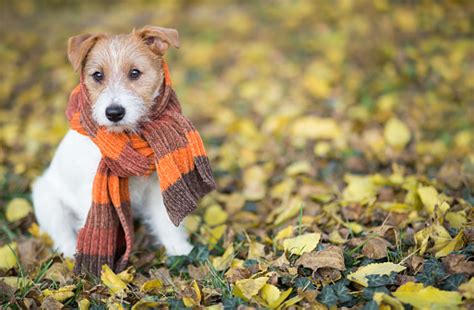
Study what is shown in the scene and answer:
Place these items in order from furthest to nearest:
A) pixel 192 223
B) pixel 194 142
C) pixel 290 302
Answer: pixel 192 223, pixel 194 142, pixel 290 302

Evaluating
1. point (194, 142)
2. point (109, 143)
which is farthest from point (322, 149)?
point (109, 143)

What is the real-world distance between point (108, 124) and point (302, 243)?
4.58 ft

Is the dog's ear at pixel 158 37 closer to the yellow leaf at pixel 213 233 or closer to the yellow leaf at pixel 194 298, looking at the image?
the yellow leaf at pixel 213 233

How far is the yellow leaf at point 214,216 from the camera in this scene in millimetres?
4059

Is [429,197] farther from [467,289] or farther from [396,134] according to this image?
[396,134]

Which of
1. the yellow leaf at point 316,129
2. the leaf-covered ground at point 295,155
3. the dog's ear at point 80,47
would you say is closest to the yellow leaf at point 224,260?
the leaf-covered ground at point 295,155

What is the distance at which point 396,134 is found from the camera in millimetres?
5066

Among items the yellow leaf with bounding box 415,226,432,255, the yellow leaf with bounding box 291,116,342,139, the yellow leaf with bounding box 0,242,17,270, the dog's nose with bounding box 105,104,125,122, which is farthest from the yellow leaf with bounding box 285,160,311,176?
the yellow leaf with bounding box 0,242,17,270

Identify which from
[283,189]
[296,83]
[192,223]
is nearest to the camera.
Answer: [192,223]

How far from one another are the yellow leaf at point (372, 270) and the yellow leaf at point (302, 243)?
0.37 m

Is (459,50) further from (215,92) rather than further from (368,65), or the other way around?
(215,92)

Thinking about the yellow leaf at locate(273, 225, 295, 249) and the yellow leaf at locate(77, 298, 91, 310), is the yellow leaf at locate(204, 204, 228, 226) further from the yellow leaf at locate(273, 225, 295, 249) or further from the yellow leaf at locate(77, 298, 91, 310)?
the yellow leaf at locate(77, 298, 91, 310)

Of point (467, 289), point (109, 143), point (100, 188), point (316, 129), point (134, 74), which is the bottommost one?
point (467, 289)

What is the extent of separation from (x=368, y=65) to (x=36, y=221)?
A: 461 cm
